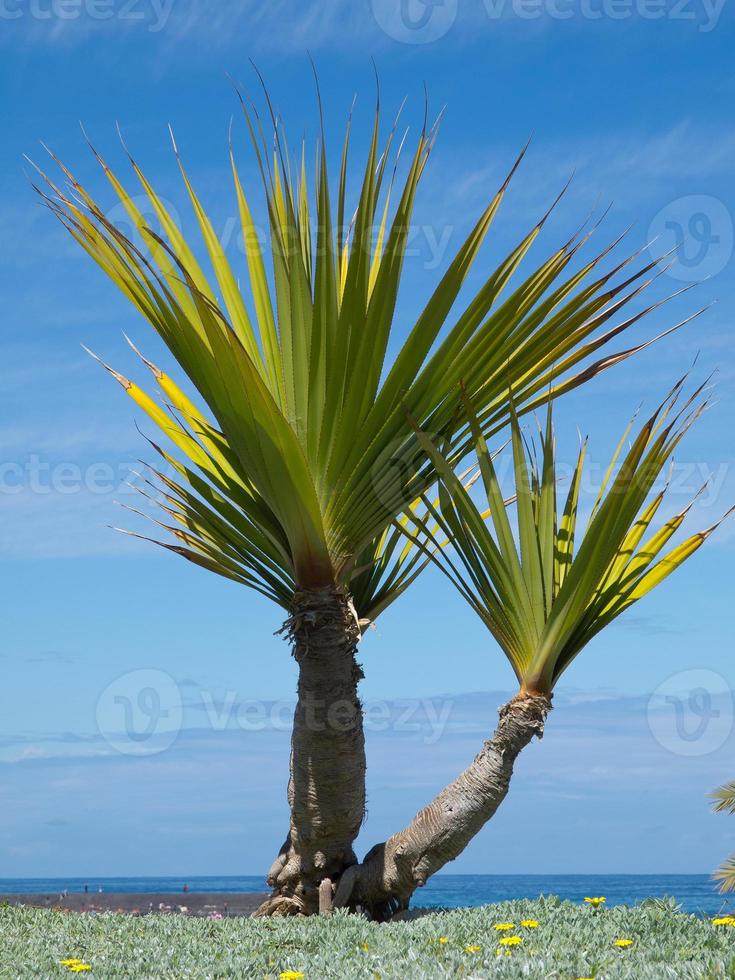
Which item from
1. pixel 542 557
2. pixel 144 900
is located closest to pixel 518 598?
pixel 542 557

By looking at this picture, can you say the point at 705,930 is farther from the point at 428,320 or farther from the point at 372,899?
the point at 428,320

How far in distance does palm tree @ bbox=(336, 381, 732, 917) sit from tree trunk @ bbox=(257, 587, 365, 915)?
0.84ft

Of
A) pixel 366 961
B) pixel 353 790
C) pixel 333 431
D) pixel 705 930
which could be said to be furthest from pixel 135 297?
pixel 705 930

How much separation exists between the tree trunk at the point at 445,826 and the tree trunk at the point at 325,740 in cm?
20

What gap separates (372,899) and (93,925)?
1.63m

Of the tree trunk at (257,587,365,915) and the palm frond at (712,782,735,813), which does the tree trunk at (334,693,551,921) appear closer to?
the tree trunk at (257,587,365,915)

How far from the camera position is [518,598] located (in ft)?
18.1

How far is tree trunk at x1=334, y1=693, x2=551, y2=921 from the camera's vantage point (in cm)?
542

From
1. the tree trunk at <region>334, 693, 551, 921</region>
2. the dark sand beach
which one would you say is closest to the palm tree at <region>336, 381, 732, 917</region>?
the tree trunk at <region>334, 693, 551, 921</region>

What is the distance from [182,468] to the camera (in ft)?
20.9

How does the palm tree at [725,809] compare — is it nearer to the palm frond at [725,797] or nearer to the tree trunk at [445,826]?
the palm frond at [725,797]

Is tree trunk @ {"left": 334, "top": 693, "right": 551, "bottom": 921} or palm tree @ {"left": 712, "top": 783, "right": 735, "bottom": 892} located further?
palm tree @ {"left": 712, "top": 783, "right": 735, "bottom": 892}

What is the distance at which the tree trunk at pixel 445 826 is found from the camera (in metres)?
5.42

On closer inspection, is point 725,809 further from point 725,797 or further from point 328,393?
point 328,393
